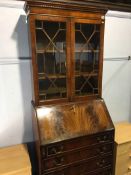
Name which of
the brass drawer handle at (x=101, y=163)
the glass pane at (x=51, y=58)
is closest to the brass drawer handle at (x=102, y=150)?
the brass drawer handle at (x=101, y=163)

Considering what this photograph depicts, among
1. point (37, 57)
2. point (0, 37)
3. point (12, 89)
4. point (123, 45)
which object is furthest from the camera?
point (123, 45)

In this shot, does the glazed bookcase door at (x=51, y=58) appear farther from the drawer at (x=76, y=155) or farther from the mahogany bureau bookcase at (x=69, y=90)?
the drawer at (x=76, y=155)

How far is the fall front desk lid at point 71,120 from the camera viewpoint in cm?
153

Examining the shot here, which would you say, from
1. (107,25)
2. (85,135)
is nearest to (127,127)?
(85,135)

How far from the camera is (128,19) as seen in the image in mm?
2229

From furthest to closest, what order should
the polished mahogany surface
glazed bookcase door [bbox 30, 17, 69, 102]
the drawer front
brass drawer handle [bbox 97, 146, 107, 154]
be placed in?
the drawer front < brass drawer handle [bbox 97, 146, 107, 154] < glazed bookcase door [bbox 30, 17, 69, 102] < the polished mahogany surface

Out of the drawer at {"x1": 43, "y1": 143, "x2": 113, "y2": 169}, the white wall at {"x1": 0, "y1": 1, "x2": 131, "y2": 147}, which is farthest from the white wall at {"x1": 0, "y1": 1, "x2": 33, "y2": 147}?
the drawer at {"x1": 43, "y1": 143, "x2": 113, "y2": 169}

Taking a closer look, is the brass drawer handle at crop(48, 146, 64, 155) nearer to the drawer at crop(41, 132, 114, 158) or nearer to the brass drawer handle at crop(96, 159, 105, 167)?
the drawer at crop(41, 132, 114, 158)

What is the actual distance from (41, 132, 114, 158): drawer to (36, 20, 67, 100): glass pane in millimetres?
446

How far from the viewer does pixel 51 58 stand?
160 cm

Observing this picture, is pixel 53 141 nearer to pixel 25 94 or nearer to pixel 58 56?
pixel 25 94

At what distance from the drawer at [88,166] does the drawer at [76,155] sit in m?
0.05

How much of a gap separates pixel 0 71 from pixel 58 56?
64 cm

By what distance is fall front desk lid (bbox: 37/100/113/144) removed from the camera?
1.53 metres
